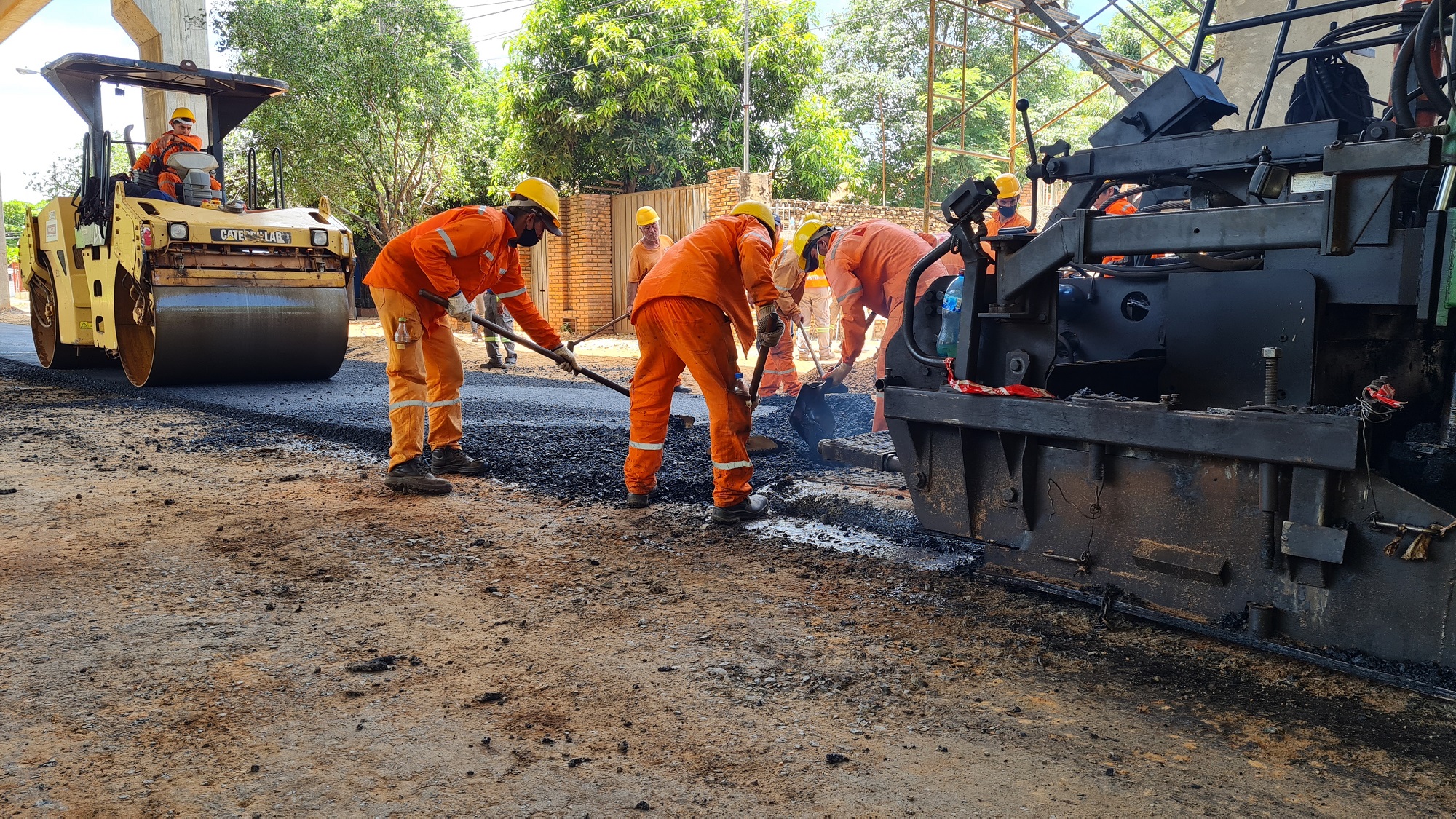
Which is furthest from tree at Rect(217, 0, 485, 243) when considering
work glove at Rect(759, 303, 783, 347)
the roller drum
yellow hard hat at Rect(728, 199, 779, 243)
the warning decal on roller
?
work glove at Rect(759, 303, 783, 347)

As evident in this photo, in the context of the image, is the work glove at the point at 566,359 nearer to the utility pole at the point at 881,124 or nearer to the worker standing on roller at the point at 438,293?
the worker standing on roller at the point at 438,293

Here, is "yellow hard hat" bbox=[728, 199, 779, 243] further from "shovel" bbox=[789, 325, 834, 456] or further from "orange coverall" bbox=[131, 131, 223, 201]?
"orange coverall" bbox=[131, 131, 223, 201]

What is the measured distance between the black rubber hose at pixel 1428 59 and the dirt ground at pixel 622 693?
154 centimetres

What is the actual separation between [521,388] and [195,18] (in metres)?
7.39

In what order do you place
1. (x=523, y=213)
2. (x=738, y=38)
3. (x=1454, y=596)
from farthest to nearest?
(x=738, y=38) < (x=523, y=213) < (x=1454, y=596)

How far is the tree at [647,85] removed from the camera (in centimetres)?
1716

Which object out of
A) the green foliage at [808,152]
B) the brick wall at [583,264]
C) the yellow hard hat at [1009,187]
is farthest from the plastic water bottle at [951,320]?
the green foliage at [808,152]

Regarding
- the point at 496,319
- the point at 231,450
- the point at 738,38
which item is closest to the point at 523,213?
the point at 231,450

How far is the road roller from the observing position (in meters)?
8.20

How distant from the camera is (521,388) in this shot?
9.55 m

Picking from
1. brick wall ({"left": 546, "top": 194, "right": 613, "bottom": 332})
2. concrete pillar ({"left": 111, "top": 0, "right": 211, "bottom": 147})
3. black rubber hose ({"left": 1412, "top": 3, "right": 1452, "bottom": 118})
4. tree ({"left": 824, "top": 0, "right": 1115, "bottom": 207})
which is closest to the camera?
black rubber hose ({"left": 1412, "top": 3, "right": 1452, "bottom": 118})

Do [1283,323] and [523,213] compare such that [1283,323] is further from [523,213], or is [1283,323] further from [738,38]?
[738,38]

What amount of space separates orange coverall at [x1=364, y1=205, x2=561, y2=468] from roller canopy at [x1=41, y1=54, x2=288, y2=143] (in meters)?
5.12

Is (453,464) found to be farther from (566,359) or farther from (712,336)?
(712,336)
